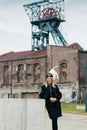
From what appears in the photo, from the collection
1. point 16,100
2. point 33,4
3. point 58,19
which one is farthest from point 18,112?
point 33,4

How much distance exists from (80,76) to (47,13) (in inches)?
665

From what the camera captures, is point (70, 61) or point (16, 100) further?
point (70, 61)

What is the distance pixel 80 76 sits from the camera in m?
64.6

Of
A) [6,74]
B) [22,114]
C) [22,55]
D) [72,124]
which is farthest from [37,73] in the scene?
[22,114]

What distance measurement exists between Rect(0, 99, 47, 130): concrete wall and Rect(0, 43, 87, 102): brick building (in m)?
49.8

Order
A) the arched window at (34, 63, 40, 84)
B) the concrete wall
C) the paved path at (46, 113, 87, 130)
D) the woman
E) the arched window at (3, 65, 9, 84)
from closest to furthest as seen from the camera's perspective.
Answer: the woman < the concrete wall < the paved path at (46, 113, 87, 130) < the arched window at (34, 63, 40, 84) < the arched window at (3, 65, 9, 84)

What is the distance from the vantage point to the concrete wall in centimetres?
1234

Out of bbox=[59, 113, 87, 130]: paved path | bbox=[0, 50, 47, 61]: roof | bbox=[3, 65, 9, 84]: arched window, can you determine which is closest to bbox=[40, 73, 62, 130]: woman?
bbox=[59, 113, 87, 130]: paved path

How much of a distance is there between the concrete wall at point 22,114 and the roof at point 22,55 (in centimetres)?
5491

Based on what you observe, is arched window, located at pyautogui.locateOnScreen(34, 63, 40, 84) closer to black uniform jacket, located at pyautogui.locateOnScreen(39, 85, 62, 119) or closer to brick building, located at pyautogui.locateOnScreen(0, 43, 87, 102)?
brick building, located at pyautogui.locateOnScreen(0, 43, 87, 102)

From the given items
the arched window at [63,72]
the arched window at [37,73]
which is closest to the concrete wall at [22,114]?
the arched window at [63,72]

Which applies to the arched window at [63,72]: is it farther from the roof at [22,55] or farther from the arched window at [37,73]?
the arched window at [37,73]

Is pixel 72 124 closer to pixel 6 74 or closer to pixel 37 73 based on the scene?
pixel 37 73

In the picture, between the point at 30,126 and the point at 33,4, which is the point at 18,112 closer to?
the point at 30,126
